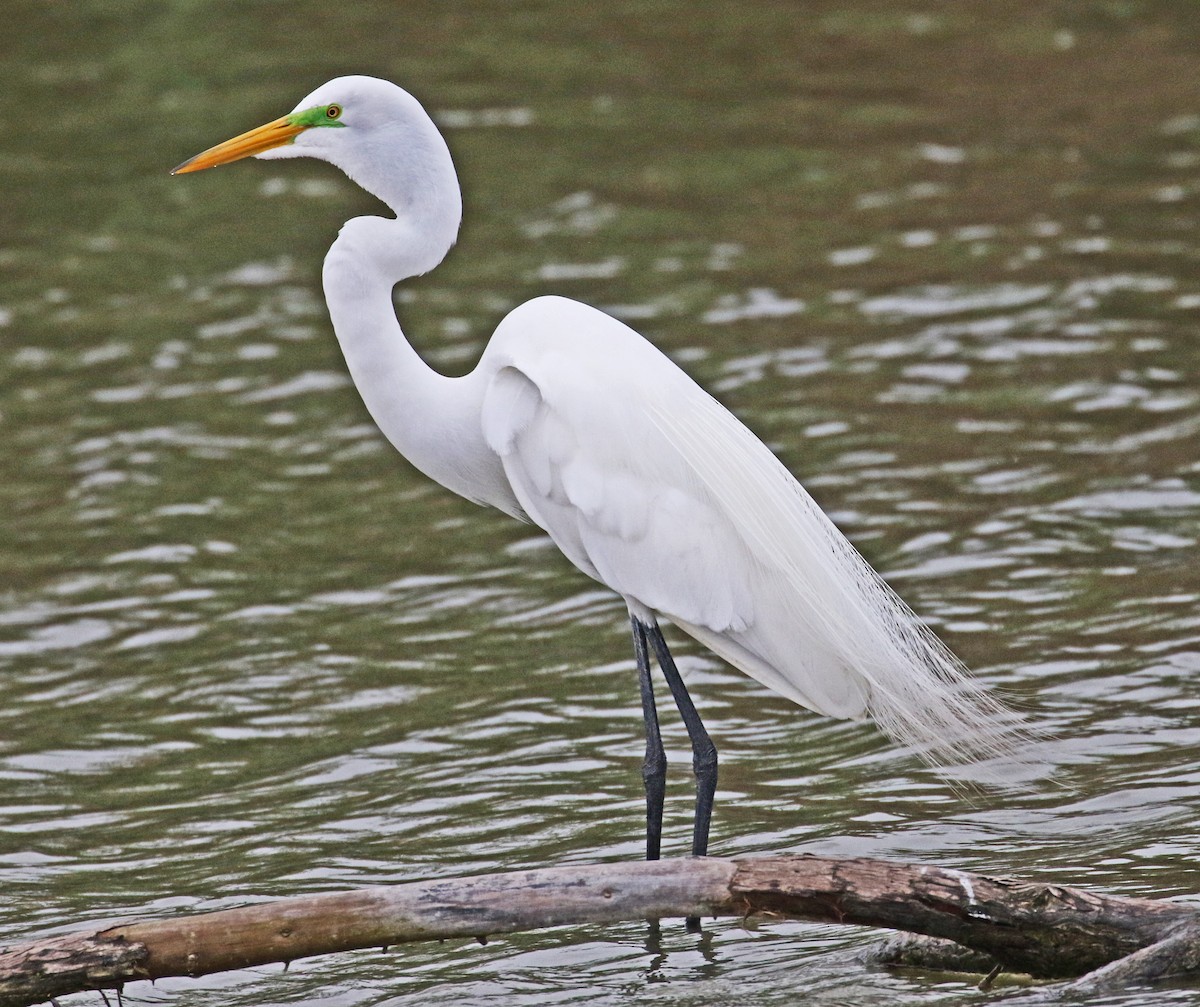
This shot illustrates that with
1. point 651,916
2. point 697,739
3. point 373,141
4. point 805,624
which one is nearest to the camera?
point 651,916

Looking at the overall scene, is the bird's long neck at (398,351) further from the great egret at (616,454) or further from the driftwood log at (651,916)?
the driftwood log at (651,916)

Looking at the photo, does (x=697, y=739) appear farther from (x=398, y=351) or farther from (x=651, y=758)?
(x=398, y=351)

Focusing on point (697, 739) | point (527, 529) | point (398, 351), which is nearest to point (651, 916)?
point (697, 739)

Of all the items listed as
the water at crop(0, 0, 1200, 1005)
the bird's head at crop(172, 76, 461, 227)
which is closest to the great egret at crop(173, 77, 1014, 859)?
the bird's head at crop(172, 76, 461, 227)

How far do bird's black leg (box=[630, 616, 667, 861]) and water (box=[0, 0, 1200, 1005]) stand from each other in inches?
10.7

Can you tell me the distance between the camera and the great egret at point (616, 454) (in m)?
4.64

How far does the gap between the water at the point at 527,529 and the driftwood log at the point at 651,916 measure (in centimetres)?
19

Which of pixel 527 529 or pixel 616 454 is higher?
pixel 616 454

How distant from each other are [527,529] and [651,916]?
423 centimetres

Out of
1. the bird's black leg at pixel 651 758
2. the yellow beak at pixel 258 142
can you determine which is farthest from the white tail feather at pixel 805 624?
the yellow beak at pixel 258 142

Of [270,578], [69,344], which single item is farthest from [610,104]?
[270,578]

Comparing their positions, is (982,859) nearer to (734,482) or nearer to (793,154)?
(734,482)

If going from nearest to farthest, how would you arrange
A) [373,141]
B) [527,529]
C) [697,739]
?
[373,141] < [697,739] < [527,529]

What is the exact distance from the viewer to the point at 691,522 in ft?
15.6
